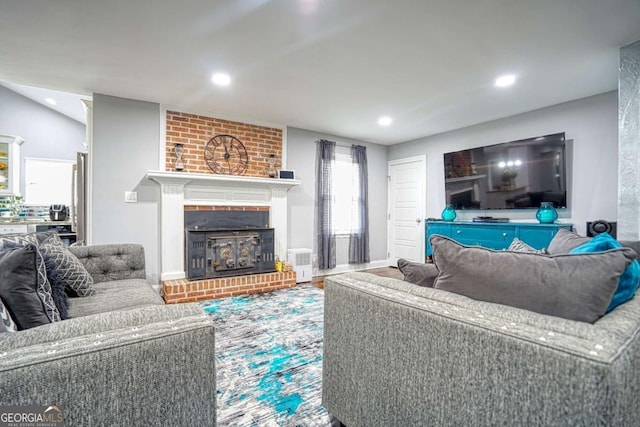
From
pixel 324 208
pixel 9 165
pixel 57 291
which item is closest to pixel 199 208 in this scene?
pixel 324 208

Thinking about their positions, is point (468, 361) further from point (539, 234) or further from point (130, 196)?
point (130, 196)

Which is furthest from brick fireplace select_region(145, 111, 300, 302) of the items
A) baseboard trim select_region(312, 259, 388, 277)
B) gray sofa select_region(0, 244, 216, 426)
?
gray sofa select_region(0, 244, 216, 426)

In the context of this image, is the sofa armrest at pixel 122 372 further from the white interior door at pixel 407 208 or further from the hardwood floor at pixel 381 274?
the white interior door at pixel 407 208

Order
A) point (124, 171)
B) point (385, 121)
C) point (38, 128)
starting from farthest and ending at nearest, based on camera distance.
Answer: point (38, 128)
point (385, 121)
point (124, 171)

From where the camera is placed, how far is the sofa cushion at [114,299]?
1.68 metres

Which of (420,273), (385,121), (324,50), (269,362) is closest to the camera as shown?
(420,273)

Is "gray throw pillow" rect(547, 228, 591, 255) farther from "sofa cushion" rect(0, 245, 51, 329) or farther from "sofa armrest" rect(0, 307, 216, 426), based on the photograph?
"sofa cushion" rect(0, 245, 51, 329)

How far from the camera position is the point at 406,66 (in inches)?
105

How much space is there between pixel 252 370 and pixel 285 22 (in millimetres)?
2356

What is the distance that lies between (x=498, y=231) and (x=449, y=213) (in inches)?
30.7

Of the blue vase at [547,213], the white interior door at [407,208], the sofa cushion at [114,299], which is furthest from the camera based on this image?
the white interior door at [407,208]

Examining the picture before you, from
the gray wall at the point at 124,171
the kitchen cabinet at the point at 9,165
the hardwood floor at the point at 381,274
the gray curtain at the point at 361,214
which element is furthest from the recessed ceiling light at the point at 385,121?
the kitchen cabinet at the point at 9,165

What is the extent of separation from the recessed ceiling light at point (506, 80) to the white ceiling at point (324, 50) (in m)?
0.07

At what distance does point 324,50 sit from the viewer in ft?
7.96
